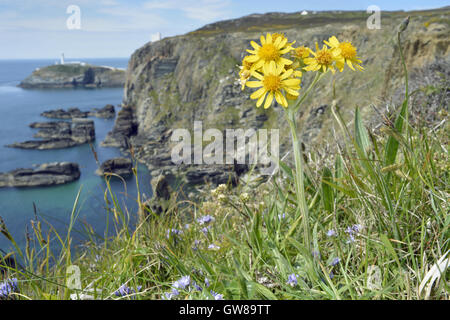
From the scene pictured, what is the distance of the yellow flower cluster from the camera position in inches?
54.2

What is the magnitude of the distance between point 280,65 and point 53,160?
77.2m

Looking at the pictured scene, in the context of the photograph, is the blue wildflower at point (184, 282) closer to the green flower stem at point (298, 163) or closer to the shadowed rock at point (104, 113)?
the green flower stem at point (298, 163)

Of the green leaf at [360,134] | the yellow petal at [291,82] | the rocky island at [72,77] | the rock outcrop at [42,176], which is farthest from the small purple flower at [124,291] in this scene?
the rocky island at [72,77]

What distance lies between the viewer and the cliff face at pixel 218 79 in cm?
5069

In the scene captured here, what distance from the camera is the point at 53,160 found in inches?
2741

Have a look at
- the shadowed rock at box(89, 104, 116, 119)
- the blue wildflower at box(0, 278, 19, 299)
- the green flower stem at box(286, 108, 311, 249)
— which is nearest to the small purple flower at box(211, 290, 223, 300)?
the green flower stem at box(286, 108, 311, 249)

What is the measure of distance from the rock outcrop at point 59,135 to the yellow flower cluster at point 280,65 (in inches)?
3224

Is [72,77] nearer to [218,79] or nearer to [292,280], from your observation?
[218,79]

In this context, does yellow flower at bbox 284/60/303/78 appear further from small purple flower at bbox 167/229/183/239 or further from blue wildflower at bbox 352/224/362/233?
small purple flower at bbox 167/229/183/239

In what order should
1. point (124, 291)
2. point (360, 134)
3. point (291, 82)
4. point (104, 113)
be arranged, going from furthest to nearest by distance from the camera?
point (104, 113), point (360, 134), point (124, 291), point (291, 82)

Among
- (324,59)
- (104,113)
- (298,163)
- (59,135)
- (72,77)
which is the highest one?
(72,77)

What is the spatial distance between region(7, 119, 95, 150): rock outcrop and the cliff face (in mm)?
12299

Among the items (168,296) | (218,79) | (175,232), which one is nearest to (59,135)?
(218,79)
